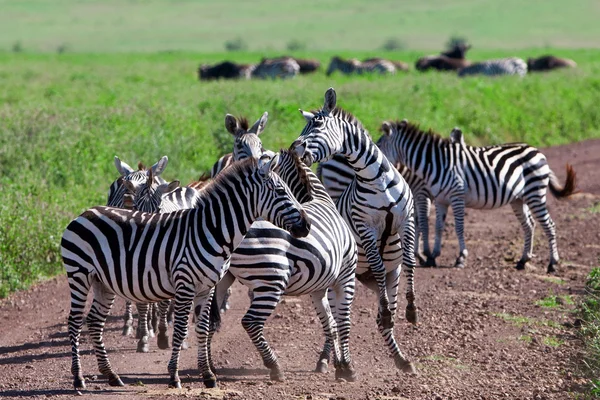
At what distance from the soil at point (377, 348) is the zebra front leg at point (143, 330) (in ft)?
0.37

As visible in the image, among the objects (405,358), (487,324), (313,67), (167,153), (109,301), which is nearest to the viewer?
(109,301)

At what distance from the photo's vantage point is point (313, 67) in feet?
157

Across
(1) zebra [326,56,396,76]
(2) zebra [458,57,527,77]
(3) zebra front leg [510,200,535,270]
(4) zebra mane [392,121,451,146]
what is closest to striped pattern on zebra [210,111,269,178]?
(4) zebra mane [392,121,451,146]

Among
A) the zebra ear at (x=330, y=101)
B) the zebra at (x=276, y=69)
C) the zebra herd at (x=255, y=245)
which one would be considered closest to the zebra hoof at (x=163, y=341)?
the zebra herd at (x=255, y=245)

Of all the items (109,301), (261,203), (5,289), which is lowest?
(5,289)

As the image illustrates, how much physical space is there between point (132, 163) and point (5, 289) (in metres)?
4.77

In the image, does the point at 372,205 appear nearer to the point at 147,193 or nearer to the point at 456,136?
the point at 147,193

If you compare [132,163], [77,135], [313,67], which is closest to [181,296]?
[132,163]

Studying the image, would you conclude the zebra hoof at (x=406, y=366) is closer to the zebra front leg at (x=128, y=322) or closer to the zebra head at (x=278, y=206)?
the zebra head at (x=278, y=206)

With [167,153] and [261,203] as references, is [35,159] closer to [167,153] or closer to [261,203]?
[167,153]

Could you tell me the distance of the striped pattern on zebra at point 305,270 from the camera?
7.48m

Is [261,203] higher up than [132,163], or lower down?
higher up

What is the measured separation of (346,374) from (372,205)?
162 centimetres

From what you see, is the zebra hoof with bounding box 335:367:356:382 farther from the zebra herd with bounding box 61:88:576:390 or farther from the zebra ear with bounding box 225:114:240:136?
the zebra ear with bounding box 225:114:240:136
